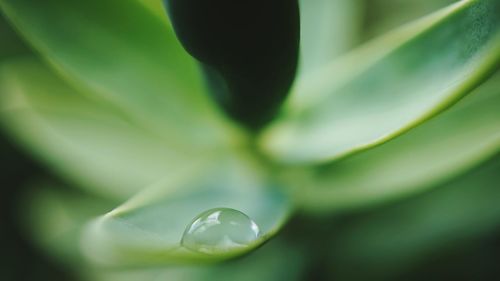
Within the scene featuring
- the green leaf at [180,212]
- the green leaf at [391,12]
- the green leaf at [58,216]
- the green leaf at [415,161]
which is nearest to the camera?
the green leaf at [180,212]

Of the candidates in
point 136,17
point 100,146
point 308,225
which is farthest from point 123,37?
point 308,225

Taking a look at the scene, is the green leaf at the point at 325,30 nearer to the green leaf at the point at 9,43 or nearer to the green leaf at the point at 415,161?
the green leaf at the point at 415,161

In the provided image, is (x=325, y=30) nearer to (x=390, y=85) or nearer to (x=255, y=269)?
(x=390, y=85)

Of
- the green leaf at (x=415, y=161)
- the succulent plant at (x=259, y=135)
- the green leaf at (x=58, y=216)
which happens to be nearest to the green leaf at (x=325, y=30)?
the succulent plant at (x=259, y=135)

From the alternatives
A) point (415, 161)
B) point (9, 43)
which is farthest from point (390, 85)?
point (9, 43)

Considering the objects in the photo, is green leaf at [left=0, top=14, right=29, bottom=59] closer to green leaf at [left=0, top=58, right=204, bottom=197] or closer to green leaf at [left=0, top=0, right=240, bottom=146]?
green leaf at [left=0, top=58, right=204, bottom=197]

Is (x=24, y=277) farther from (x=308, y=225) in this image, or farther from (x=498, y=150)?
(x=498, y=150)

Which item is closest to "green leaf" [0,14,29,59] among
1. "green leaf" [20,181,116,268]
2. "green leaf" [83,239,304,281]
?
→ "green leaf" [20,181,116,268]
